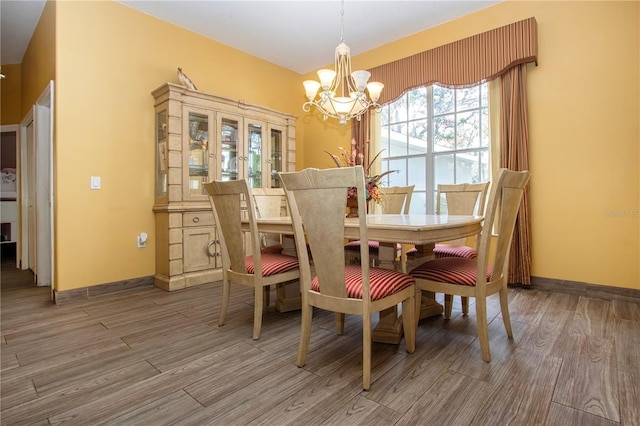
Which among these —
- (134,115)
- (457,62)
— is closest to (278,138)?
(134,115)

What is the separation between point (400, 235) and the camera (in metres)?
1.54

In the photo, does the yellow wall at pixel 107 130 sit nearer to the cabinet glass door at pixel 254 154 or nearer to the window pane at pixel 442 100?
the cabinet glass door at pixel 254 154

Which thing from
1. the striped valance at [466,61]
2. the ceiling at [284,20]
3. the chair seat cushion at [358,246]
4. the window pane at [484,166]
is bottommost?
the chair seat cushion at [358,246]

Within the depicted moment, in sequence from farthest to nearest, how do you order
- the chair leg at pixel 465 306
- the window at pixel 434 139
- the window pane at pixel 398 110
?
the window pane at pixel 398 110
the window at pixel 434 139
the chair leg at pixel 465 306

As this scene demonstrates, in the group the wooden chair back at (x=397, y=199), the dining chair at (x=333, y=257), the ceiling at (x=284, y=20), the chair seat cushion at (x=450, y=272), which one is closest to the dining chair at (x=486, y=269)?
the chair seat cushion at (x=450, y=272)

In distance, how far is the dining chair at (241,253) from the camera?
1980mm

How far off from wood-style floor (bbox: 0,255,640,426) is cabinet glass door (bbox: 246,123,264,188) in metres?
1.95

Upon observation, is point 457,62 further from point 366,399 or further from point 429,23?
point 366,399

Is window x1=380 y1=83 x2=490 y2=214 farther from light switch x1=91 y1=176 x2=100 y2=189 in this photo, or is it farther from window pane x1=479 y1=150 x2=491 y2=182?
light switch x1=91 y1=176 x2=100 y2=189

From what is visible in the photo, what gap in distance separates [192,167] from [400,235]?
268cm

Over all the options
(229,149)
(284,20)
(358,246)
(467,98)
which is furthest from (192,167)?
(467,98)

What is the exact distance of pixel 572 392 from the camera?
1.41m

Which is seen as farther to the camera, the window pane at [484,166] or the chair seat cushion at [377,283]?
the window pane at [484,166]

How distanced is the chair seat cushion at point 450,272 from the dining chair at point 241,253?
32.3 inches
